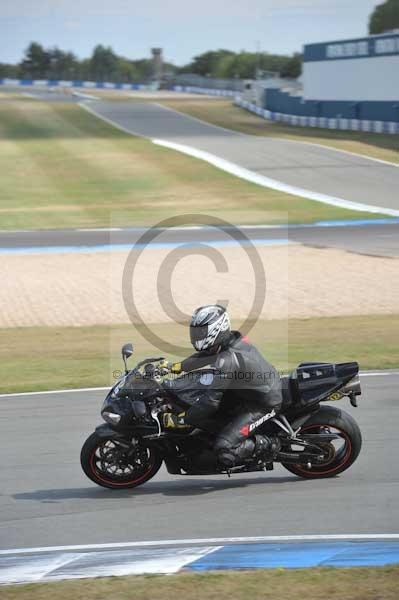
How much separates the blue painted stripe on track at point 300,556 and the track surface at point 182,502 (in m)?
0.31

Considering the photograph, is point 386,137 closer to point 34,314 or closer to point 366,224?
point 366,224

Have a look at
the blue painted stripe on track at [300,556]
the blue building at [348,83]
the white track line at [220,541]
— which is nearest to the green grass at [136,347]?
the white track line at [220,541]

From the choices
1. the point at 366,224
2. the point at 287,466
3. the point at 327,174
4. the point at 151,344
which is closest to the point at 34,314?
the point at 151,344

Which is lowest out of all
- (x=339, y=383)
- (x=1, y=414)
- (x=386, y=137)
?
(x=1, y=414)

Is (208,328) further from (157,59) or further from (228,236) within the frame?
(157,59)

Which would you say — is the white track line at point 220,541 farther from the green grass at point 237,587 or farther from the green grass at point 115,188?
the green grass at point 115,188

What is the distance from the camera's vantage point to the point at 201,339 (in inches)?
320

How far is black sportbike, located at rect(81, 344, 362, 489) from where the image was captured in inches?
328

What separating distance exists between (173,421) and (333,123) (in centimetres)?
5275

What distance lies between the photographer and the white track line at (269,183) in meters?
33.6

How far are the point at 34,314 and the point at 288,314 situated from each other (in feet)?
15.6

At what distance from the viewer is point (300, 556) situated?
6816mm

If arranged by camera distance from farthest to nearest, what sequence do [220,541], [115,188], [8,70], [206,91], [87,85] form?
[8,70] → [87,85] → [206,91] → [115,188] → [220,541]

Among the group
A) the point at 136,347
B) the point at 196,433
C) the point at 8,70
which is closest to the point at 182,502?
the point at 196,433
